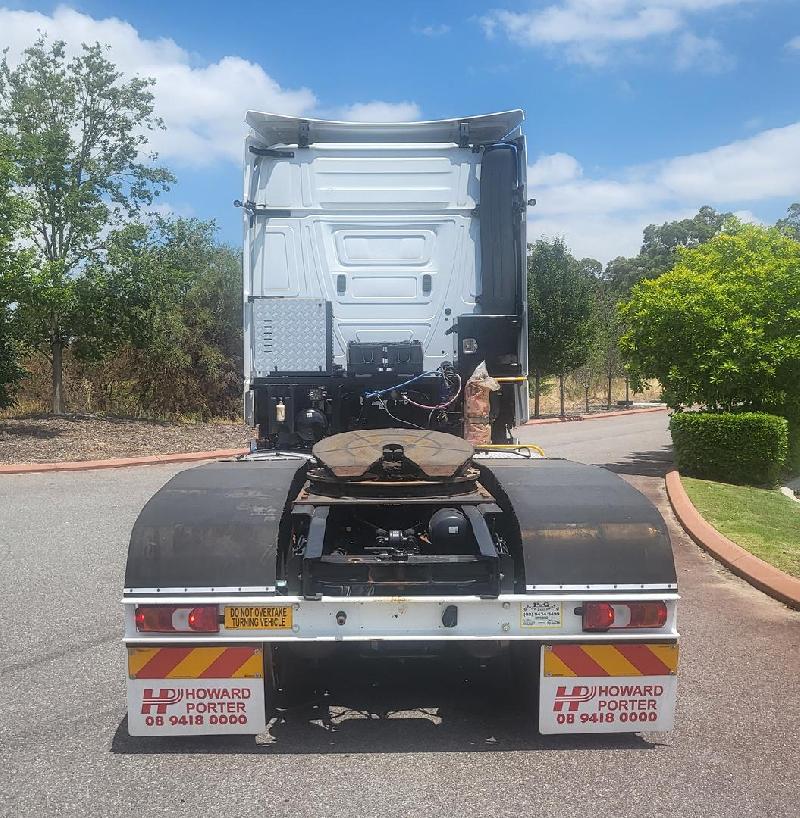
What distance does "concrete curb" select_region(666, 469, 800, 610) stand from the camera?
6414mm

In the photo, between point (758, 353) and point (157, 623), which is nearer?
point (157, 623)

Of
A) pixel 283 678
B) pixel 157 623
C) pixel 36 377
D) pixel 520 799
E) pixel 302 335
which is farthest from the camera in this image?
pixel 36 377

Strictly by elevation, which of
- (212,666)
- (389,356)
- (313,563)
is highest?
(389,356)

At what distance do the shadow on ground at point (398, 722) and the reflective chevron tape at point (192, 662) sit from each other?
0.40 meters

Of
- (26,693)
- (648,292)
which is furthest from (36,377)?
(26,693)

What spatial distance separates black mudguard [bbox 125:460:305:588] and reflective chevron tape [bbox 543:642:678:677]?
4.03 ft

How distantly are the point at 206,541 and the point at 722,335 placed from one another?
10331 millimetres

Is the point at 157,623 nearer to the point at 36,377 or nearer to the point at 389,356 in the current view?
the point at 389,356

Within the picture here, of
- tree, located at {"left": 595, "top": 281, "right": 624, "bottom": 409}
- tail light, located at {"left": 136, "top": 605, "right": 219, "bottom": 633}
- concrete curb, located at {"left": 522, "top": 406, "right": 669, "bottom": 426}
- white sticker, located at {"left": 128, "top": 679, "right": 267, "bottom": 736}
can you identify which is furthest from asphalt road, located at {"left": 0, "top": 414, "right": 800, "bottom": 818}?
tree, located at {"left": 595, "top": 281, "right": 624, "bottom": 409}

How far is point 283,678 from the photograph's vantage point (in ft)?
13.7

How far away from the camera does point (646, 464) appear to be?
14820 millimetres

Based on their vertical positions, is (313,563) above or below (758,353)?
below

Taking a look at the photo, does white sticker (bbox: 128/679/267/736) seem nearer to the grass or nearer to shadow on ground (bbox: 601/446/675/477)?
the grass

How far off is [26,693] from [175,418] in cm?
1772
